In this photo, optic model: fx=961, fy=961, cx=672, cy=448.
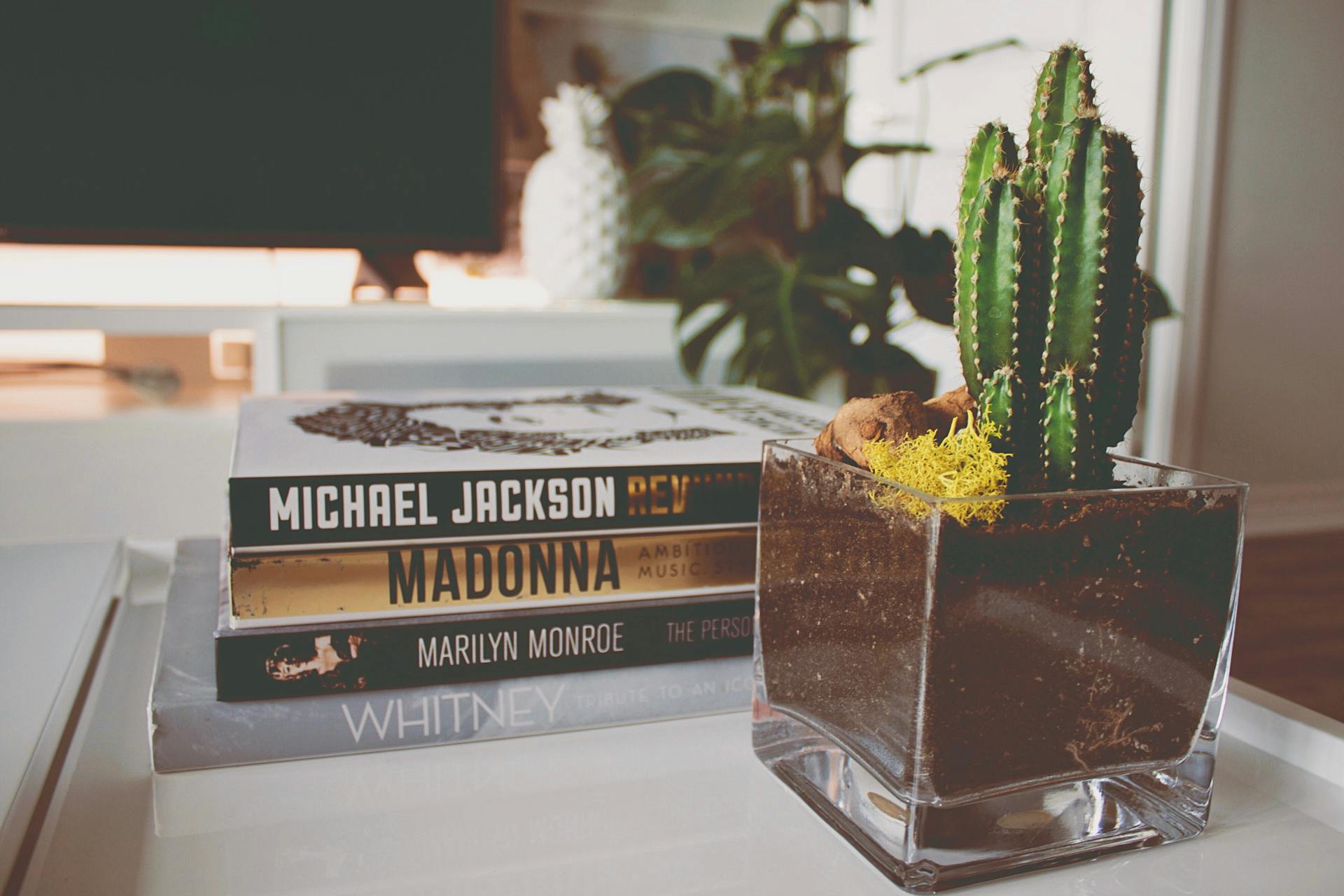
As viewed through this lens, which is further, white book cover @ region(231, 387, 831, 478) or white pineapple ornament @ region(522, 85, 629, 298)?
white pineapple ornament @ region(522, 85, 629, 298)

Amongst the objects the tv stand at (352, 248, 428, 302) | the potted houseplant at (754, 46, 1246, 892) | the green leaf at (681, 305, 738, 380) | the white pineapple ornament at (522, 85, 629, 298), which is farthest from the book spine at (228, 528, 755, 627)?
the tv stand at (352, 248, 428, 302)

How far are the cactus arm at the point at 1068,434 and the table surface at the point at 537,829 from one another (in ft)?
0.42

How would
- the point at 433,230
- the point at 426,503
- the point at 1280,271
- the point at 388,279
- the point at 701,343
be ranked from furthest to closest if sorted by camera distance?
the point at 1280,271 → the point at 388,279 → the point at 433,230 → the point at 701,343 → the point at 426,503

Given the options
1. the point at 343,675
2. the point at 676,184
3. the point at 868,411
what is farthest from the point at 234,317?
the point at 868,411

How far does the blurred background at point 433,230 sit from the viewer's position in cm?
87

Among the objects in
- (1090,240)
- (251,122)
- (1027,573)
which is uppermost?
(251,122)

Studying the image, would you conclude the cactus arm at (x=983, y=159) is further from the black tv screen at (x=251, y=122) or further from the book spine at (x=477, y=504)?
the black tv screen at (x=251, y=122)

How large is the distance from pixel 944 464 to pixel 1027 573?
4 cm

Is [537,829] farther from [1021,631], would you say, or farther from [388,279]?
[388,279]

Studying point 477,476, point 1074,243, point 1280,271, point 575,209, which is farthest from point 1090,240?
point 1280,271

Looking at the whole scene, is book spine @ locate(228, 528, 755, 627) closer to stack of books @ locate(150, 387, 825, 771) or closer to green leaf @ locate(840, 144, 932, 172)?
stack of books @ locate(150, 387, 825, 771)

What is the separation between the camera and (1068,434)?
11.9 inches

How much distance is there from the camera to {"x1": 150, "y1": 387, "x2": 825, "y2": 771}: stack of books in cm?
39

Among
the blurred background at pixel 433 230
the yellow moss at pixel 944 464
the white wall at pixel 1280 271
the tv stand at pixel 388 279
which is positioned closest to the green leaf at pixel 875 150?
the blurred background at pixel 433 230
